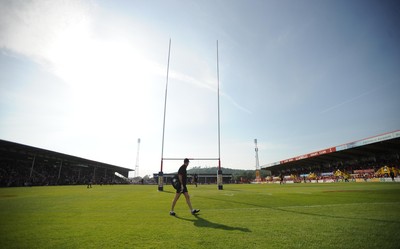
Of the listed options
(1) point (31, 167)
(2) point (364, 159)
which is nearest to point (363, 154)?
(2) point (364, 159)

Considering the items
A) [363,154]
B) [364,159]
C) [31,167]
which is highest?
[363,154]

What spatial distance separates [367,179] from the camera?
126ft

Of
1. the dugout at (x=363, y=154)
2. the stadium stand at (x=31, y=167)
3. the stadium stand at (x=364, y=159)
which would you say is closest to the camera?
the dugout at (x=363, y=154)

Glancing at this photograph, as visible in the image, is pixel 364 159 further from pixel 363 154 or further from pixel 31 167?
pixel 31 167

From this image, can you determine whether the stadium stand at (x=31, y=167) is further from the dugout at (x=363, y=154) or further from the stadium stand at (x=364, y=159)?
the stadium stand at (x=364, y=159)

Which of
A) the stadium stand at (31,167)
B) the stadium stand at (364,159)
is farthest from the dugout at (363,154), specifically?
the stadium stand at (31,167)

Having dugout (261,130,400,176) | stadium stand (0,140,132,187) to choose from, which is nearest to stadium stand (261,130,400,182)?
dugout (261,130,400,176)

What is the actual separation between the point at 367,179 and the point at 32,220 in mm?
49064

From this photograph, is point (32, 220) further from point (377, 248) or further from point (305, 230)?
point (377, 248)

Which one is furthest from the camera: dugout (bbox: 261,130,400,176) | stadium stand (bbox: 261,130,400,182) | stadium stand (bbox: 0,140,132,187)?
stadium stand (bbox: 0,140,132,187)

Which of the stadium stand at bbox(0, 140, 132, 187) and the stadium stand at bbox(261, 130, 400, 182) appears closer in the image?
the stadium stand at bbox(261, 130, 400, 182)

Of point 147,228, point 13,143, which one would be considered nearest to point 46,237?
point 147,228

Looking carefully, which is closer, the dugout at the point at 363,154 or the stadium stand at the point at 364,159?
the dugout at the point at 363,154

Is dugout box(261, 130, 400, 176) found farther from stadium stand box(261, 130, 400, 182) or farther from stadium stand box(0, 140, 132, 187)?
stadium stand box(0, 140, 132, 187)
